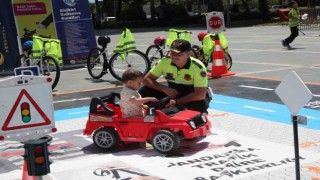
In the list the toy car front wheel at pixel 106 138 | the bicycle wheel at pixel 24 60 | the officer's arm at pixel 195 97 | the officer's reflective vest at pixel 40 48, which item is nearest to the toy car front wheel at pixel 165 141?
the toy car front wheel at pixel 106 138

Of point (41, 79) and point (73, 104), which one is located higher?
point (41, 79)

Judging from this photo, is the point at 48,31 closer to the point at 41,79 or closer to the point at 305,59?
the point at 305,59

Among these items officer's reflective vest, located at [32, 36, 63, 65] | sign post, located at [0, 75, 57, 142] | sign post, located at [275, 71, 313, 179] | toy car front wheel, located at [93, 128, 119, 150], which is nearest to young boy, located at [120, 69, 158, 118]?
toy car front wheel, located at [93, 128, 119, 150]

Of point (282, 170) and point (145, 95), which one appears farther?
point (145, 95)

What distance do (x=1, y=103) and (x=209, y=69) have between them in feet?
34.7

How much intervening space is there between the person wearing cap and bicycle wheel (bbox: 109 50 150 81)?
5398mm

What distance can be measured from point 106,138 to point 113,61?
634cm

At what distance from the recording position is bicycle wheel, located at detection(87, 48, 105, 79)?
13.2 m

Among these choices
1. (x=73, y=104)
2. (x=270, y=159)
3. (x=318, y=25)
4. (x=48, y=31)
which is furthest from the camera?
(x=318, y=25)

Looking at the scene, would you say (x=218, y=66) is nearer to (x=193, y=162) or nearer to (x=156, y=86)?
(x=156, y=86)

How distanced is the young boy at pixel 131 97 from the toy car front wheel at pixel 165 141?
435mm

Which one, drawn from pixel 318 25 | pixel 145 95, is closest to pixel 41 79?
pixel 145 95

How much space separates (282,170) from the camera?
548 centimetres

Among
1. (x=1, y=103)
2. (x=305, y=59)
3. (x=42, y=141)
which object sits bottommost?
(x=305, y=59)
